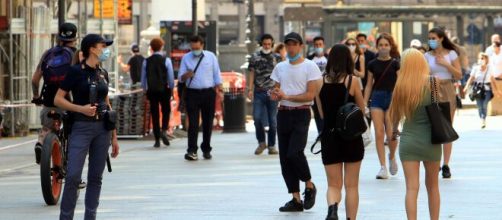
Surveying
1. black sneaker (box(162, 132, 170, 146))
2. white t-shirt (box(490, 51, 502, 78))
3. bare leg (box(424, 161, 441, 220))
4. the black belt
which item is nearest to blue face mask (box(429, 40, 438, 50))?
bare leg (box(424, 161, 441, 220))

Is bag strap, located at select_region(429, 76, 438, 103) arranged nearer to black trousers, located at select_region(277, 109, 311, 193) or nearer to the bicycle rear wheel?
black trousers, located at select_region(277, 109, 311, 193)

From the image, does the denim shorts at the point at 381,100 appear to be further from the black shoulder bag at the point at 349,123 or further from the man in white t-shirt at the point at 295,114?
the black shoulder bag at the point at 349,123

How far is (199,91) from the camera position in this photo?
2053cm

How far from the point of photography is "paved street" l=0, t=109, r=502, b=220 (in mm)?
13328

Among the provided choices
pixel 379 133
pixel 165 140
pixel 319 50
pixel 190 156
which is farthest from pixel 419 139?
pixel 165 140

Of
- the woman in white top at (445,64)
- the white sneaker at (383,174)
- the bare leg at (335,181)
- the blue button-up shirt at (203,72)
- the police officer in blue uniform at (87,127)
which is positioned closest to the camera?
the police officer in blue uniform at (87,127)

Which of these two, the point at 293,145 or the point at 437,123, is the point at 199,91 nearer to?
the point at 293,145

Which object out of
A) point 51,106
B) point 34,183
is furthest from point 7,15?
point 51,106

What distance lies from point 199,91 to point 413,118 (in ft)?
31.5

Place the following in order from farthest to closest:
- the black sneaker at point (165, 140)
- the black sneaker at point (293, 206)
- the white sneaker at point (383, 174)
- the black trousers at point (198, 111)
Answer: the black sneaker at point (165, 140), the black trousers at point (198, 111), the white sneaker at point (383, 174), the black sneaker at point (293, 206)

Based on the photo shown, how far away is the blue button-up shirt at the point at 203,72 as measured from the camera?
20547 millimetres

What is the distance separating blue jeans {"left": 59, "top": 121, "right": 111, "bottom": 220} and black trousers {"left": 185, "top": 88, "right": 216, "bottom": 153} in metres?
9.02

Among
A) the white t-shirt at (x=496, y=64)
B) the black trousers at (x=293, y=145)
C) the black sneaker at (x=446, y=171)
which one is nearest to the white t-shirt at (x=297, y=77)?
the black trousers at (x=293, y=145)

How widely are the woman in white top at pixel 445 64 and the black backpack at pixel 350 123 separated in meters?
4.77
